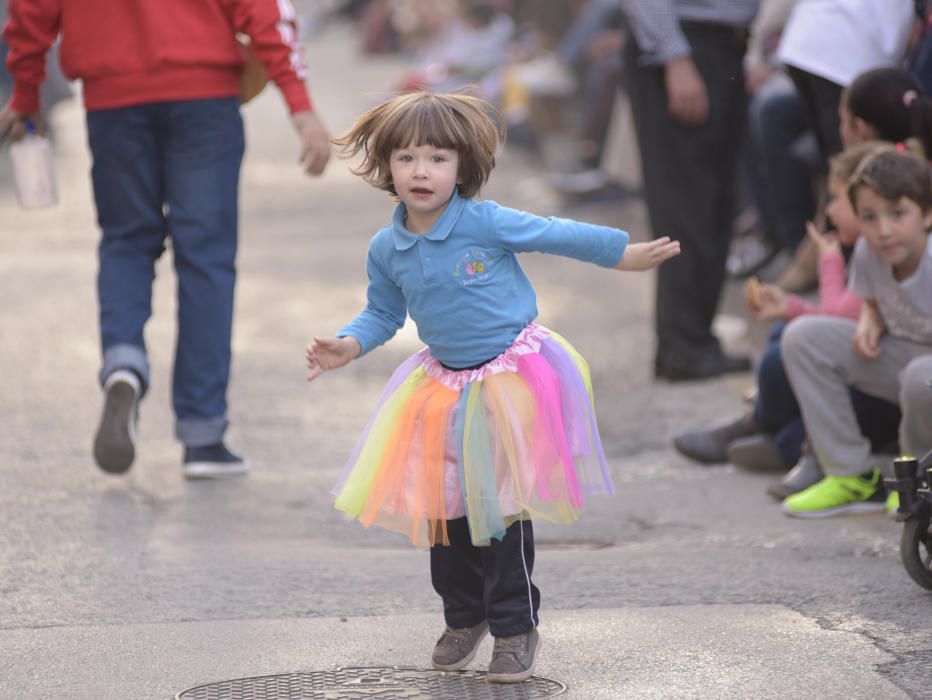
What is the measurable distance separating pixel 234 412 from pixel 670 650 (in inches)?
129

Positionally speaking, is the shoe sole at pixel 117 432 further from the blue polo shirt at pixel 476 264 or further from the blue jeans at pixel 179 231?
the blue polo shirt at pixel 476 264

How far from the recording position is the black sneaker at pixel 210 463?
527 centimetres

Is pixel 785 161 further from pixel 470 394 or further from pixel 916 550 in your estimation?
pixel 470 394

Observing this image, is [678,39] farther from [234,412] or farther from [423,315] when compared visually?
[423,315]

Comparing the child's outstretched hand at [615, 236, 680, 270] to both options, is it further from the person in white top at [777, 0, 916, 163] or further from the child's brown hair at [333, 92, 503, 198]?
the person in white top at [777, 0, 916, 163]

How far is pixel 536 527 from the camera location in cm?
494

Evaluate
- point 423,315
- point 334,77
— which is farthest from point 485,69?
point 423,315

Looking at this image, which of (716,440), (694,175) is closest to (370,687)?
(716,440)

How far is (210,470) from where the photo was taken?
527 centimetres

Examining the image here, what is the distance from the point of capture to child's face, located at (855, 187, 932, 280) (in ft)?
14.7

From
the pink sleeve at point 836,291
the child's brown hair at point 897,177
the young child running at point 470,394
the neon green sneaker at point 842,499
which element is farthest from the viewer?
the pink sleeve at point 836,291

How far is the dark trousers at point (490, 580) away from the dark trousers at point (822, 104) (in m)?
2.85

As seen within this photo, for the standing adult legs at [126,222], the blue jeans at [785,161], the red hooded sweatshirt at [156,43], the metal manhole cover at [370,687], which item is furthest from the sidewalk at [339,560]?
the red hooded sweatshirt at [156,43]

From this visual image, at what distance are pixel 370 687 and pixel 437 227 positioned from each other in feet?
3.17
